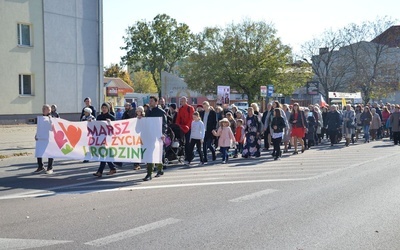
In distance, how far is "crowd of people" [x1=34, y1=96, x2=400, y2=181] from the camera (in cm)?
1366

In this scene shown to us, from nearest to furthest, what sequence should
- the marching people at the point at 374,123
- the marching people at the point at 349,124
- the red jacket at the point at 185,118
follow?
the red jacket at the point at 185,118 → the marching people at the point at 349,124 → the marching people at the point at 374,123

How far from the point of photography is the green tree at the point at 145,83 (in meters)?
97.6

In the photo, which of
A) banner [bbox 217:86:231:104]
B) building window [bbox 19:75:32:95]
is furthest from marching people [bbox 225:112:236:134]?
building window [bbox 19:75:32:95]

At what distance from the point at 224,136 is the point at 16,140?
11510mm

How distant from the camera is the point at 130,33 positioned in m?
72.4

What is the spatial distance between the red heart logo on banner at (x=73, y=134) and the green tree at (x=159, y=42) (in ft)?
190

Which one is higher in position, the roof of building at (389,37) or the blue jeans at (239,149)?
the roof of building at (389,37)

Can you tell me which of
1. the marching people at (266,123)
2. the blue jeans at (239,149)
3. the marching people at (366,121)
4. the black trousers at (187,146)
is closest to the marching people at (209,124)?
the blue jeans at (239,149)

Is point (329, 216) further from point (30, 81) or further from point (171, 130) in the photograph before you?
point (30, 81)

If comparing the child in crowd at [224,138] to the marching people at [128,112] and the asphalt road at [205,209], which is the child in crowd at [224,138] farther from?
the marching people at [128,112]

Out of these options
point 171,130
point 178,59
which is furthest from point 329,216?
point 178,59

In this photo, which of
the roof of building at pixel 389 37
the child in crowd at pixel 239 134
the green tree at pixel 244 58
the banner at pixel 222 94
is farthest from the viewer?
the roof of building at pixel 389 37

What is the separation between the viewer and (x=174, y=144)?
1467cm

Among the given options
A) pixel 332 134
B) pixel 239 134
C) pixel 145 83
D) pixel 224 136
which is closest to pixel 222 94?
pixel 332 134
